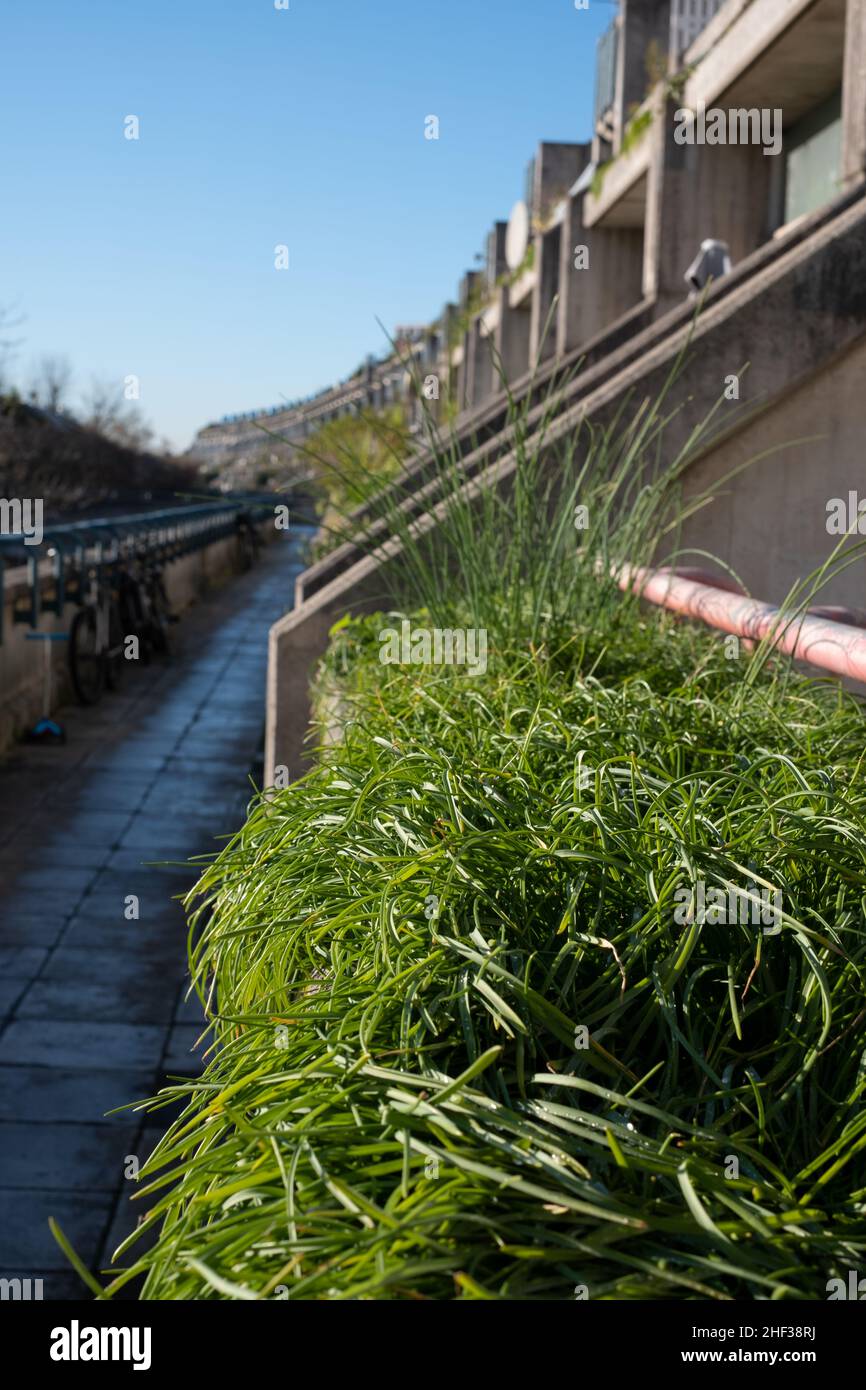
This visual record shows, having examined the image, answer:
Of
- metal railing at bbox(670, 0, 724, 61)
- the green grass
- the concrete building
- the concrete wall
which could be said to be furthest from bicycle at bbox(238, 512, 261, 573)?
the green grass

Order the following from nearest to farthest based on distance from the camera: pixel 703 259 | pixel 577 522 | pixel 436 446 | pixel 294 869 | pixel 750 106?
pixel 294 869 → pixel 436 446 → pixel 577 522 → pixel 703 259 → pixel 750 106

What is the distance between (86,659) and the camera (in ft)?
41.7

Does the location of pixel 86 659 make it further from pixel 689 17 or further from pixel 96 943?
pixel 689 17

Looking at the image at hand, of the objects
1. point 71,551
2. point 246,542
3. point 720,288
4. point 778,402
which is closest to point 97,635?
point 71,551

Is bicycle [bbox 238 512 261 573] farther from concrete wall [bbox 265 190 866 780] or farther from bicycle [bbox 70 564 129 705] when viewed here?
concrete wall [bbox 265 190 866 780]

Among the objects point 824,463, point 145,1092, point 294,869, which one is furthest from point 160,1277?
point 824,463

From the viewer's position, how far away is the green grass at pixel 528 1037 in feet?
3.97

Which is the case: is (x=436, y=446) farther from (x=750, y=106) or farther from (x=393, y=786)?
(x=750, y=106)

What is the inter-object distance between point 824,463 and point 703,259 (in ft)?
10.2

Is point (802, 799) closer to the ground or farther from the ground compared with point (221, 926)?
farther from the ground

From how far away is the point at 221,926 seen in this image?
1.99 meters

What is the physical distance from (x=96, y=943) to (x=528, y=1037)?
5.17 m

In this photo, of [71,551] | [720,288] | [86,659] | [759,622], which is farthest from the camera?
[86,659]

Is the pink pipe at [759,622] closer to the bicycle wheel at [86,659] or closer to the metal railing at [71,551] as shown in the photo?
the metal railing at [71,551]
